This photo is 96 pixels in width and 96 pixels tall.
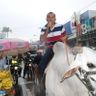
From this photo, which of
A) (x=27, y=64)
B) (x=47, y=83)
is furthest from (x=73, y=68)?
(x=27, y=64)

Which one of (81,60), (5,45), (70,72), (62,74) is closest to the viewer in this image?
(70,72)

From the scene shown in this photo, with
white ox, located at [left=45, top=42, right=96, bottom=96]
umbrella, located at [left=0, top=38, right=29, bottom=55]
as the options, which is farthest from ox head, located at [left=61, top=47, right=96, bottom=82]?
umbrella, located at [left=0, top=38, right=29, bottom=55]

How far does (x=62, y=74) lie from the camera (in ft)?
20.0

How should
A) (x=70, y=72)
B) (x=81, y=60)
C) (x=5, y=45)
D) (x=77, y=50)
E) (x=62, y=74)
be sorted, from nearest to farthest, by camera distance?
(x=70, y=72) → (x=81, y=60) → (x=77, y=50) → (x=62, y=74) → (x=5, y=45)

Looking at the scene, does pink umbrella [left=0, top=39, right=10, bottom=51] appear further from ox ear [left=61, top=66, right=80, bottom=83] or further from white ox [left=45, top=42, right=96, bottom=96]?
ox ear [left=61, top=66, right=80, bottom=83]

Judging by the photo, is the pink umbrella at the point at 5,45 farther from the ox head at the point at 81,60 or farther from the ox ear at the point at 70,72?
the ox ear at the point at 70,72

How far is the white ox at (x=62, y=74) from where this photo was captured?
5.53m

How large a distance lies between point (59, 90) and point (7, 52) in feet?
8.55

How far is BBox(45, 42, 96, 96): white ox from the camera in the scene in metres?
5.53

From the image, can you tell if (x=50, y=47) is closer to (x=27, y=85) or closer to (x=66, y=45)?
(x=66, y=45)

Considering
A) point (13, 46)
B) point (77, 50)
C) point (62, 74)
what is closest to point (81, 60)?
point (77, 50)

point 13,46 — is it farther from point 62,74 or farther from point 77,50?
point 77,50

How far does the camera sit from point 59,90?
5988mm

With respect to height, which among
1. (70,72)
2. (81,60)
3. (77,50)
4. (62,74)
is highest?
(77,50)
